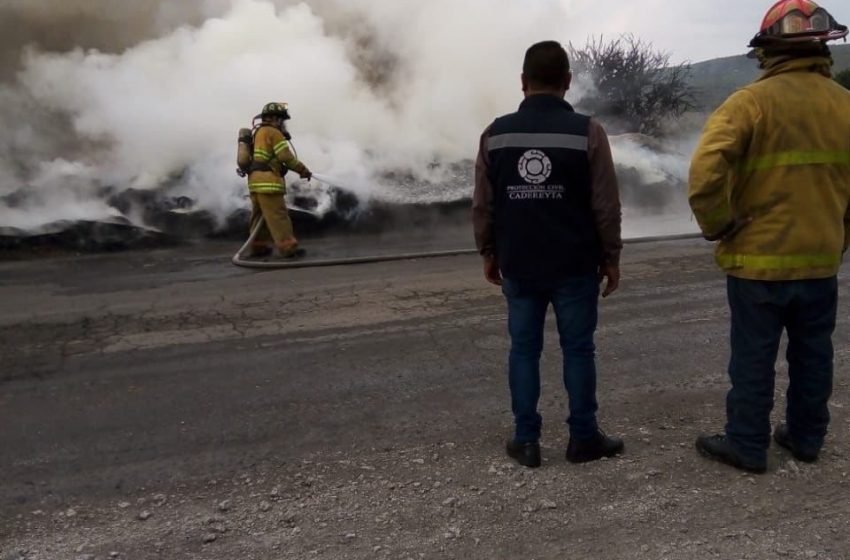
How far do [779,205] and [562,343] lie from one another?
980 millimetres

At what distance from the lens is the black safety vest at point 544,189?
2916mm

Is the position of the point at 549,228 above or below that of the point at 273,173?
below

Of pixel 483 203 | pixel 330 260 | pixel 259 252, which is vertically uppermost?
pixel 483 203

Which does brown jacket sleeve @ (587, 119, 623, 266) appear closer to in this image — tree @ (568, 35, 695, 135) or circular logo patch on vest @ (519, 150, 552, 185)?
circular logo patch on vest @ (519, 150, 552, 185)

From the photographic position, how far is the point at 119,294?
6668mm

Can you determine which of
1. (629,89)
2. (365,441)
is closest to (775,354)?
(365,441)

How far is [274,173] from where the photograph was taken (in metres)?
8.45

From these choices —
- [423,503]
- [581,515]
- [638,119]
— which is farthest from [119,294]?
[638,119]

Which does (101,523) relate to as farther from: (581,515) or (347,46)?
(347,46)

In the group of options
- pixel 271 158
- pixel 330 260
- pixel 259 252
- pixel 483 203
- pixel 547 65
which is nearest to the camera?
pixel 547 65

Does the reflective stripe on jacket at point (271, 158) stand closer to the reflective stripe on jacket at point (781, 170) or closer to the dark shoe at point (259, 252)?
the dark shoe at point (259, 252)

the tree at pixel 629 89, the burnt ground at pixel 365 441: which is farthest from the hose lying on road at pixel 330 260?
the tree at pixel 629 89

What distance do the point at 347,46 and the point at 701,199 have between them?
35.6ft

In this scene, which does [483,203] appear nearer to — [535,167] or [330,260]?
[535,167]
